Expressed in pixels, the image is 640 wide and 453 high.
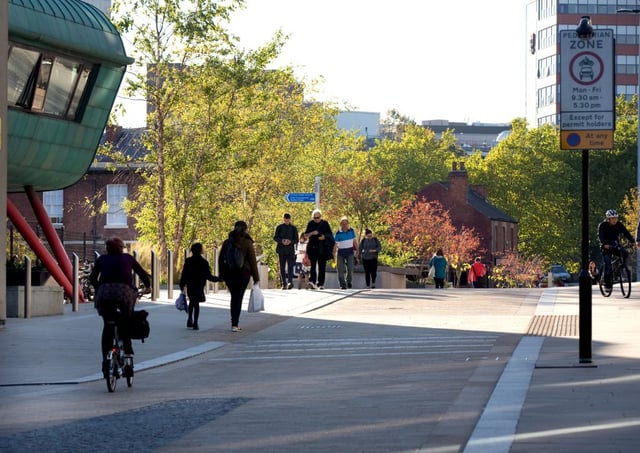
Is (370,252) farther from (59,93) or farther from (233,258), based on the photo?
(233,258)

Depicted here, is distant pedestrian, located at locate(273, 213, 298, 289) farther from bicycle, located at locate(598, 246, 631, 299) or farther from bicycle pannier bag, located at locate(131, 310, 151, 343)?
bicycle pannier bag, located at locate(131, 310, 151, 343)

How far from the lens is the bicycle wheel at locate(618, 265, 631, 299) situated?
27656mm

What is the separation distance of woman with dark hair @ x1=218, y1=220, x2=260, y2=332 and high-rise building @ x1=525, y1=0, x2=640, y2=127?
110142 mm

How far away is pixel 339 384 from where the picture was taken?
1450cm

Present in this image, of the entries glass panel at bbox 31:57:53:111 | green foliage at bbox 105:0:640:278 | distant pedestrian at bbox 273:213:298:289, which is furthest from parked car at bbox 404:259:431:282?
glass panel at bbox 31:57:53:111

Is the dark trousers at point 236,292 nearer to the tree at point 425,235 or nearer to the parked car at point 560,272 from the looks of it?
the tree at point 425,235

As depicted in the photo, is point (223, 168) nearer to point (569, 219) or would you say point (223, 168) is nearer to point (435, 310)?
point (435, 310)

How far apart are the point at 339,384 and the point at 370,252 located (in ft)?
68.5

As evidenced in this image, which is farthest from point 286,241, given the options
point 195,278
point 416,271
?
point 416,271

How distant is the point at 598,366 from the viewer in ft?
49.9

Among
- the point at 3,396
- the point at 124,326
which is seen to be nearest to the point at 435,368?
the point at 124,326

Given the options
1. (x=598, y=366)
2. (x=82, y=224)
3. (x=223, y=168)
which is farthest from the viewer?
(x=82, y=224)

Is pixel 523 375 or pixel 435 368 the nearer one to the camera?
pixel 523 375

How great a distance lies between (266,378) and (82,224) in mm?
61262
